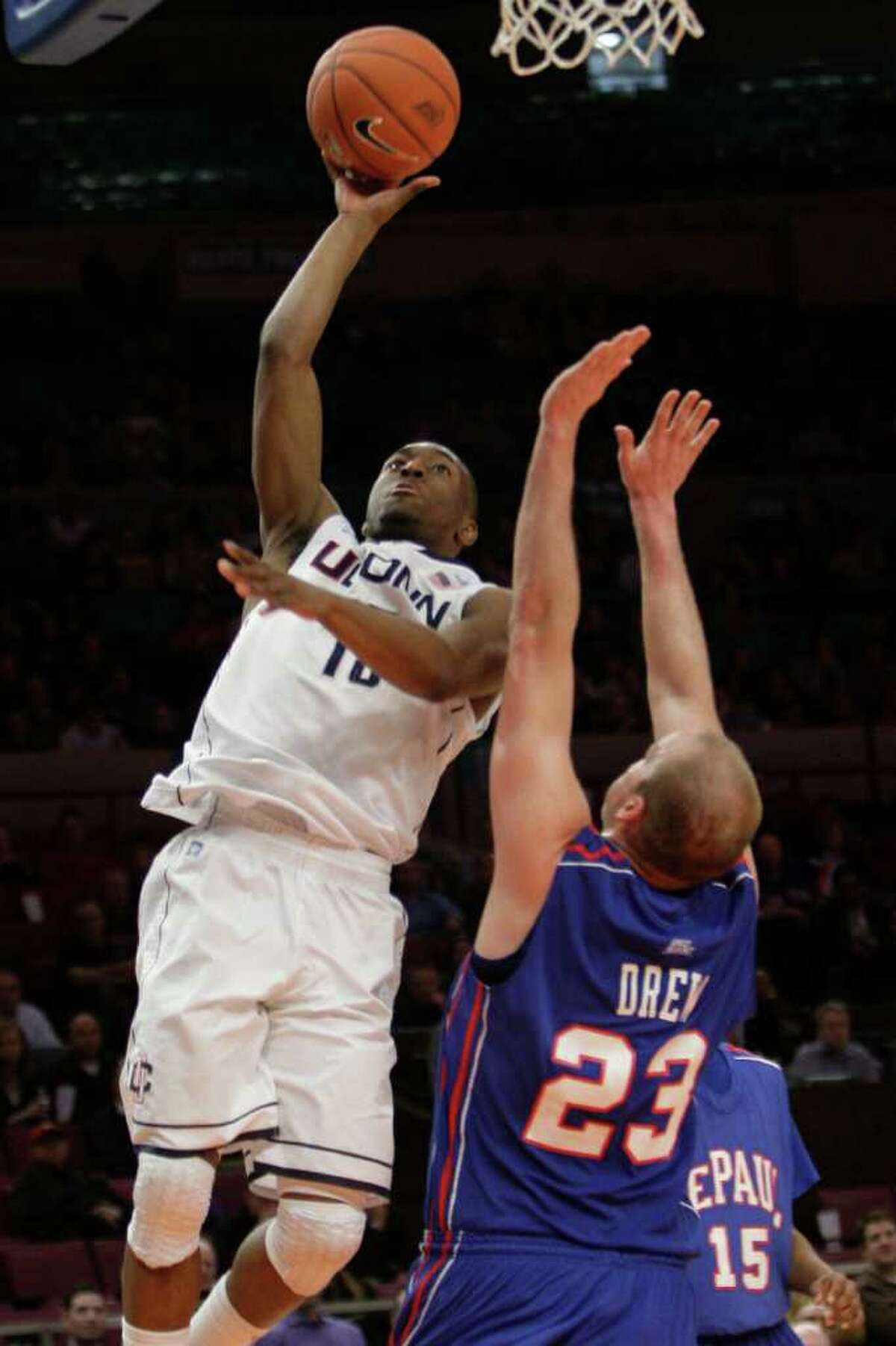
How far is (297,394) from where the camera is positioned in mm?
5023

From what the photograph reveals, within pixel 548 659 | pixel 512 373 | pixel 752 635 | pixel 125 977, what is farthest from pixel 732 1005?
pixel 512 373

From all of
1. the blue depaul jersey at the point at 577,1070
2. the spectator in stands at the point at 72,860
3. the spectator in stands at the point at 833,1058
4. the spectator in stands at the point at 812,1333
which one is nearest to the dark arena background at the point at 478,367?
the spectator in stands at the point at 72,860

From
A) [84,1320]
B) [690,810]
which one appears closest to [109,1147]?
[84,1320]

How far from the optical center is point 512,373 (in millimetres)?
21531

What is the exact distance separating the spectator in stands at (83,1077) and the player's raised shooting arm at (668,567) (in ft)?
24.0

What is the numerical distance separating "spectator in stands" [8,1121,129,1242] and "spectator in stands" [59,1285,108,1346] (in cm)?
108

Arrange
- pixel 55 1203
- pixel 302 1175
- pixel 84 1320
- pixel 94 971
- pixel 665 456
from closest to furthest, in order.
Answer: pixel 665 456 < pixel 302 1175 < pixel 84 1320 < pixel 55 1203 < pixel 94 971

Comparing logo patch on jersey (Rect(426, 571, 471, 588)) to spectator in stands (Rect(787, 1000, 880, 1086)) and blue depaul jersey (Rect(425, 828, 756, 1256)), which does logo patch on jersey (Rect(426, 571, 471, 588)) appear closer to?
blue depaul jersey (Rect(425, 828, 756, 1256))

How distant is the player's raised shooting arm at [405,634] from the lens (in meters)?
4.11

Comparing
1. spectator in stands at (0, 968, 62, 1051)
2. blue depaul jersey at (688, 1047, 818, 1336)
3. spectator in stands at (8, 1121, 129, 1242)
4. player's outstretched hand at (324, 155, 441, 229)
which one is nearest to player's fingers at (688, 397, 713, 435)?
player's outstretched hand at (324, 155, 441, 229)

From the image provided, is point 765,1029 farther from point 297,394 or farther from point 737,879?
point 737,879

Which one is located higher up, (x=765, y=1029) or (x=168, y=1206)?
(x=168, y=1206)

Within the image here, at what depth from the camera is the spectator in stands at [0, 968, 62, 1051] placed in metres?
11.5

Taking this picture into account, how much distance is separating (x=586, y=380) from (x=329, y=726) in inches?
52.7
